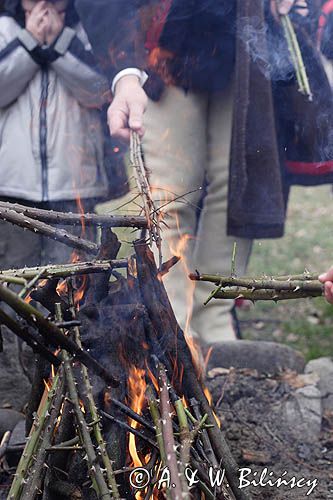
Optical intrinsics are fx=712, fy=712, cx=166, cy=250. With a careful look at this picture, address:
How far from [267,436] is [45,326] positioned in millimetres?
1441

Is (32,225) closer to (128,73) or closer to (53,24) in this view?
(128,73)

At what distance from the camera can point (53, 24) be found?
128 inches

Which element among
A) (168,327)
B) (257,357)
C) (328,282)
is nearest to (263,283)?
(328,282)

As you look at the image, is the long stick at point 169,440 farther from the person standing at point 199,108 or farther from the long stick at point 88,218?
the person standing at point 199,108

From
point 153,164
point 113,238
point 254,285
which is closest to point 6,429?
point 113,238

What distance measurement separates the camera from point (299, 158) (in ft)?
11.8

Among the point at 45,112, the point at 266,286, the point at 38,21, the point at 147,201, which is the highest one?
the point at 38,21

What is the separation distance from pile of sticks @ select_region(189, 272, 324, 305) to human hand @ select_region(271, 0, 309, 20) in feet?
5.44

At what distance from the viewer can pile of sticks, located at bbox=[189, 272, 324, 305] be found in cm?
204

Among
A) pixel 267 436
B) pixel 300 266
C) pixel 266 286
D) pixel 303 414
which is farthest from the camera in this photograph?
pixel 300 266

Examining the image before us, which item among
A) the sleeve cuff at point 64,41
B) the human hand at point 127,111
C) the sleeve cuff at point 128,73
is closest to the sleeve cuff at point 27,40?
the sleeve cuff at point 64,41

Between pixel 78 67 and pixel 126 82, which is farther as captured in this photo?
pixel 78 67

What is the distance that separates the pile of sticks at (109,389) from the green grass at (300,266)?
105cm

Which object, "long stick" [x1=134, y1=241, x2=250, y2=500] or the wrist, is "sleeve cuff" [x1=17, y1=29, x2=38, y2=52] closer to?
the wrist
